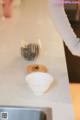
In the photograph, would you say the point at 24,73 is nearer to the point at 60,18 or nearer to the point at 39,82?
the point at 39,82

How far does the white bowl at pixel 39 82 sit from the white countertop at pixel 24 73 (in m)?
0.03

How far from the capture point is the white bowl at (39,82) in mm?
1107

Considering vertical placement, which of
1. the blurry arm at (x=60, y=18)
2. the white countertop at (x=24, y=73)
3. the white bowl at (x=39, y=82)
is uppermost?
the blurry arm at (x=60, y=18)

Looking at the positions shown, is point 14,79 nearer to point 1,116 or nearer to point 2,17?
point 1,116

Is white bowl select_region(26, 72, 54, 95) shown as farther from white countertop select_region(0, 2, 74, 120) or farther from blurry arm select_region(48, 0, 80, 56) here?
blurry arm select_region(48, 0, 80, 56)

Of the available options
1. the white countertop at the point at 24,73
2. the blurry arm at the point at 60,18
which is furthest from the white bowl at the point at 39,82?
the blurry arm at the point at 60,18

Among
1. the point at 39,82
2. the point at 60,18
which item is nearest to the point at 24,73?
the point at 39,82

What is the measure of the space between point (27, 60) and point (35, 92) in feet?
1.10

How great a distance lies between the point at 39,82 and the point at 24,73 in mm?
187

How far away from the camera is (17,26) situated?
1.92 meters

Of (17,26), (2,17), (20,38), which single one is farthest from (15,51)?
(2,17)

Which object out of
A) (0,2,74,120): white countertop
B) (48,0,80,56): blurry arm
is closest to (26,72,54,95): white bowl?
(0,2,74,120): white countertop

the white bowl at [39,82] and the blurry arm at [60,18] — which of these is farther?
the white bowl at [39,82]

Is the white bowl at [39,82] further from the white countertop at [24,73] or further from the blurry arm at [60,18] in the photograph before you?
the blurry arm at [60,18]
